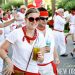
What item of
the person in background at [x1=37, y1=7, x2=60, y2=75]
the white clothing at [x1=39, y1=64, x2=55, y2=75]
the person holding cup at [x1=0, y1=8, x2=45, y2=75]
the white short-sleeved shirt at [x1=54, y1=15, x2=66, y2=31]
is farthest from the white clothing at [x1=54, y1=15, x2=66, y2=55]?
the person holding cup at [x1=0, y1=8, x2=45, y2=75]

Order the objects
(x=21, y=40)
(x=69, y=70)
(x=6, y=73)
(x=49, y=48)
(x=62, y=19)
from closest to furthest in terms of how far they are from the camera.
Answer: (x=6, y=73)
(x=21, y=40)
(x=49, y=48)
(x=69, y=70)
(x=62, y=19)

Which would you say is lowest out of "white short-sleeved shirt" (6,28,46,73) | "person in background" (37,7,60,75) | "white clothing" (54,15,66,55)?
"white clothing" (54,15,66,55)

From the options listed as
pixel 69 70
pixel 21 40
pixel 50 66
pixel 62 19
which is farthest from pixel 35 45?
pixel 62 19

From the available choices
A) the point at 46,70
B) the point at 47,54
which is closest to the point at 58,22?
the point at 47,54

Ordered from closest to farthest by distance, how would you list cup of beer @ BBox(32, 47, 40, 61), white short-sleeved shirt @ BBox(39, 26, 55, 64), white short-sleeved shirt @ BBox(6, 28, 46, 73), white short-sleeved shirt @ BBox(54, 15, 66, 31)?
cup of beer @ BBox(32, 47, 40, 61)
white short-sleeved shirt @ BBox(6, 28, 46, 73)
white short-sleeved shirt @ BBox(39, 26, 55, 64)
white short-sleeved shirt @ BBox(54, 15, 66, 31)

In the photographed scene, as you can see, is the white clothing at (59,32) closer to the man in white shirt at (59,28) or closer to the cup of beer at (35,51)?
the man in white shirt at (59,28)

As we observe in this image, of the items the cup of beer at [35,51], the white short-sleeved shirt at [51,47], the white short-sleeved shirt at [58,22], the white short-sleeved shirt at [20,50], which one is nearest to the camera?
the cup of beer at [35,51]

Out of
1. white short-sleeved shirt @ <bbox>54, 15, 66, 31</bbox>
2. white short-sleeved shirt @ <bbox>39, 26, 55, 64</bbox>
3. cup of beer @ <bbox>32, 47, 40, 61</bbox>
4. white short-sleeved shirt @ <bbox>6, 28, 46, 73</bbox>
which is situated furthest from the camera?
white short-sleeved shirt @ <bbox>54, 15, 66, 31</bbox>

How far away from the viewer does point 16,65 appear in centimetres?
532

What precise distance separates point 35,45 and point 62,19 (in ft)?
26.9

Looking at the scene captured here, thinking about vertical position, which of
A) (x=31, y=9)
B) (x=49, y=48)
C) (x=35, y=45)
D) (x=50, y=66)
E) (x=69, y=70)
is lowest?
(x=69, y=70)

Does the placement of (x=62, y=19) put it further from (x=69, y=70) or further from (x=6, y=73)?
(x=6, y=73)

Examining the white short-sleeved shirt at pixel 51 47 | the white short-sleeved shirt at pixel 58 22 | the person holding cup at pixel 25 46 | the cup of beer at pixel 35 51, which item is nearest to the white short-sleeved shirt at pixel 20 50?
the person holding cup at pixel 25 46

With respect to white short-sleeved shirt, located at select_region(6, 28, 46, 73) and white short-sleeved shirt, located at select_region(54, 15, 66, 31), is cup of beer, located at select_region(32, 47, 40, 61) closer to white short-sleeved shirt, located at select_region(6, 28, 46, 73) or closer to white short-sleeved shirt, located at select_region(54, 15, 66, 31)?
white short-sleeved shirt, located at select_region(6, 28, 46, 73)
